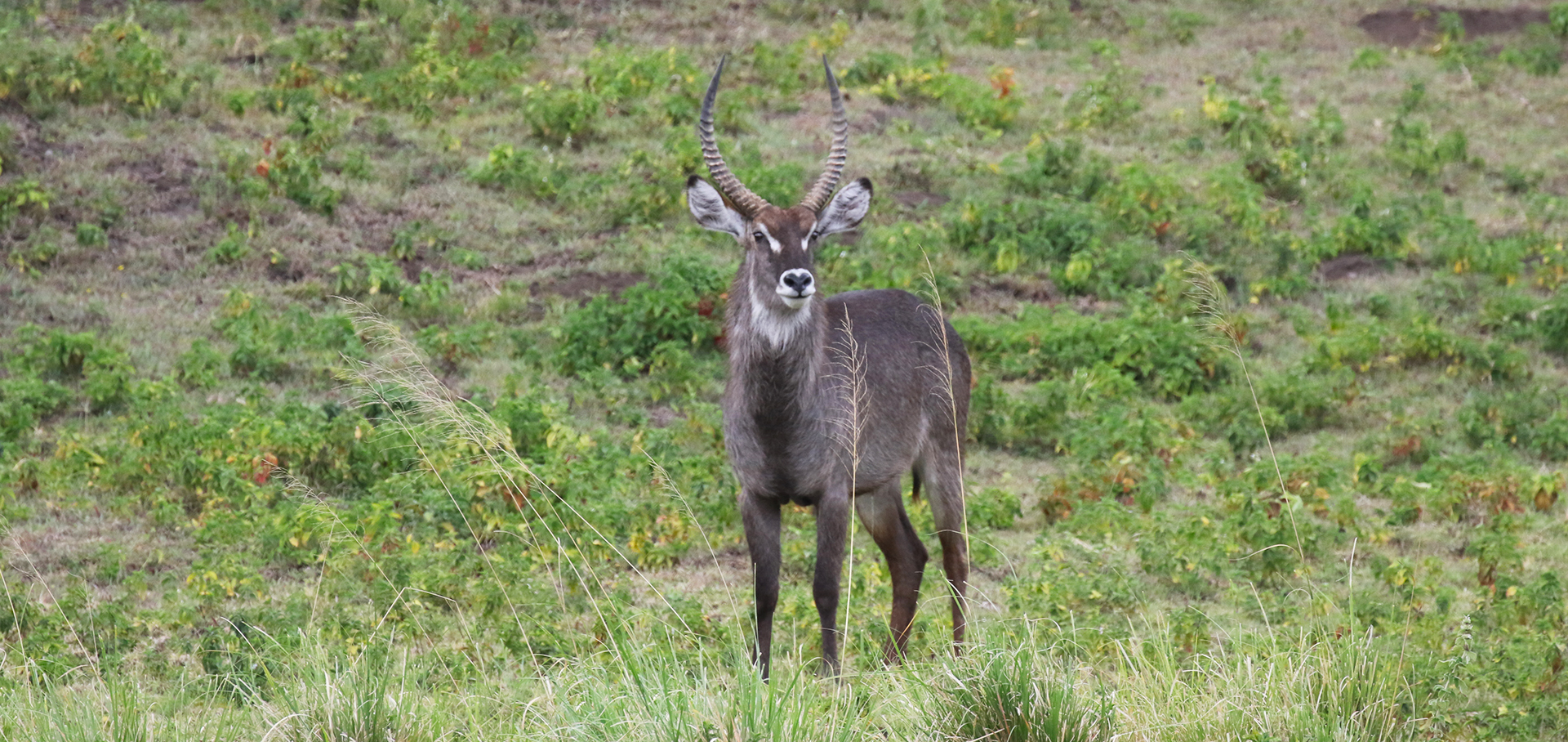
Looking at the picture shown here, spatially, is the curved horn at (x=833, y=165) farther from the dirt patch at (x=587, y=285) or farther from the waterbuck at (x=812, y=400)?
the dirt patch at (x=587, y=285)

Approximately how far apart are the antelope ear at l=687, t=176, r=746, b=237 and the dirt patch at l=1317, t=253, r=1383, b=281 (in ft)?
26.2

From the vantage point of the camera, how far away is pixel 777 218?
6.77 meters

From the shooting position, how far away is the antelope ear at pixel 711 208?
711 cm

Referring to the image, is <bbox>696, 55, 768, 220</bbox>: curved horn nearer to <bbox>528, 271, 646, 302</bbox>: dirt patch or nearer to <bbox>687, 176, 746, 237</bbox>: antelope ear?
<bbox>687, 176, 746, 237</bbox>: antelope ear

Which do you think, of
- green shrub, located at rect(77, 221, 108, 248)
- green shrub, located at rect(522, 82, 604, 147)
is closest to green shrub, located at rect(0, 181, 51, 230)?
green shrub, located at rect(77, 221, 108, 248)

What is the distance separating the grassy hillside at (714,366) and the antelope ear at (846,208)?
111 cm

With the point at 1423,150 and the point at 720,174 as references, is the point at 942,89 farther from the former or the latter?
the point at 720,174

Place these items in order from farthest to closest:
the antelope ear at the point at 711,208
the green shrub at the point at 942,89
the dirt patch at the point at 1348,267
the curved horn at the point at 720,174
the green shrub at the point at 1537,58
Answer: the green shrub at the point at 1537,58 < the green shrub at the point at 942,89 < the dirt patch at the point at 1348,267 < the antelope ear at the point at 711,208 < the curved horn at the point at 720,174

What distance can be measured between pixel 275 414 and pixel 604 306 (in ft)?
8.70

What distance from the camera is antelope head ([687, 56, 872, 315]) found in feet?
21.9

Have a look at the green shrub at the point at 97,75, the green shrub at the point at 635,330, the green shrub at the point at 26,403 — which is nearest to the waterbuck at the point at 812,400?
the green shrub at the point at 635,330

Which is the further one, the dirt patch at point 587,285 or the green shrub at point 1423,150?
the green shrub at point 1423,150

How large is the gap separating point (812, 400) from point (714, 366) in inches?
183

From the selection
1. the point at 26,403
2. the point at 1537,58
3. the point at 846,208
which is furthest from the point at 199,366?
the point at 1537,58
